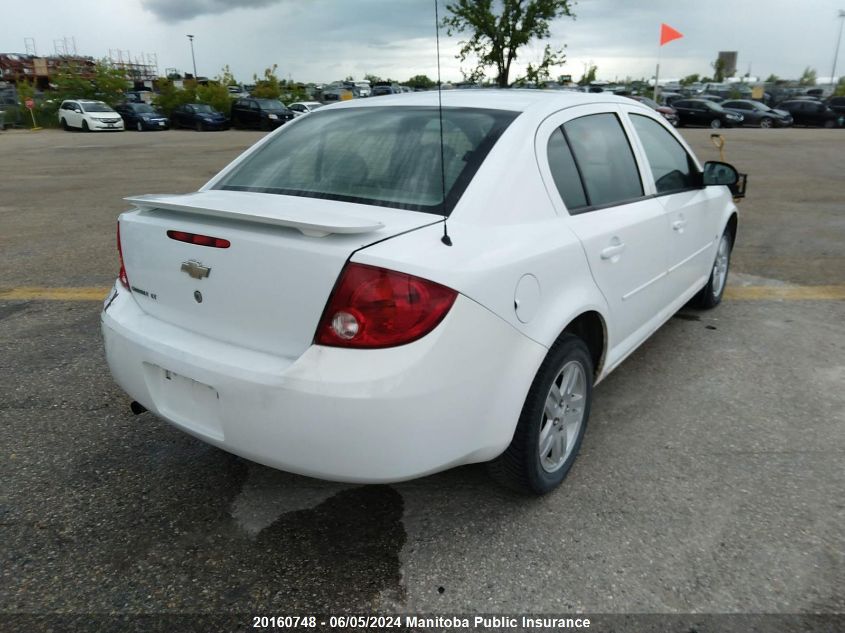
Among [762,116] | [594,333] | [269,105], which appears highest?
[269,105]

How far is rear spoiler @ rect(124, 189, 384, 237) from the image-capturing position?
2.07 metres

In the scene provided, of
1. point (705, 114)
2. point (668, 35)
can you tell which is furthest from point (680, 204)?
point (705, 114)

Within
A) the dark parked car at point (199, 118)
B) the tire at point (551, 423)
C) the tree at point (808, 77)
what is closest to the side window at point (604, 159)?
the tire at point (551, 423)

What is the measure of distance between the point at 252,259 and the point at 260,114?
29.3 metres

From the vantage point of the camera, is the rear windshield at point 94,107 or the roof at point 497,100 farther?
the rear windshield at point 94,107

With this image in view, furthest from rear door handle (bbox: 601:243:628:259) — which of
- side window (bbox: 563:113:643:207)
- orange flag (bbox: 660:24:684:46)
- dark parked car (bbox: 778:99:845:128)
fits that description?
dark parked car (bbox: 778:99:845:128)

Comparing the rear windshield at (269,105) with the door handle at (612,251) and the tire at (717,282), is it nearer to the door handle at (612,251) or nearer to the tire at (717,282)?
the tire at (717,282)

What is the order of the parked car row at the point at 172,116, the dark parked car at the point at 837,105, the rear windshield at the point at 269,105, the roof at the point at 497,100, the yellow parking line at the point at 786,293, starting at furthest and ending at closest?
the rear windshield at the point at 269,105
the parked car row at the point at 172,116
the dark parked car at the point at 837,105
the yellow parking line at the point at 786,293
the roof at the point at 497,100

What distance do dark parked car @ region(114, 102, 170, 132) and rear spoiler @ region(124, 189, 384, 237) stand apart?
101ft

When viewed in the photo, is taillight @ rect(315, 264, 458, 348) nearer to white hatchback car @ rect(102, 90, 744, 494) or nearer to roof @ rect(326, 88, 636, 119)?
white hatchback car @ rect(102, 90, 744, 494)

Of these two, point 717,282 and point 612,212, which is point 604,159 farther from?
point 717,282

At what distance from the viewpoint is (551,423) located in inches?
104

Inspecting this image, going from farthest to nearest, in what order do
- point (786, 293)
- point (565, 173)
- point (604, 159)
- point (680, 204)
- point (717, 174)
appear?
point (786, 293) < point (717, 174) < point (680, 204) < point (604, 159) < point (565, 173)

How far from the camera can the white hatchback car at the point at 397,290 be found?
203cm
